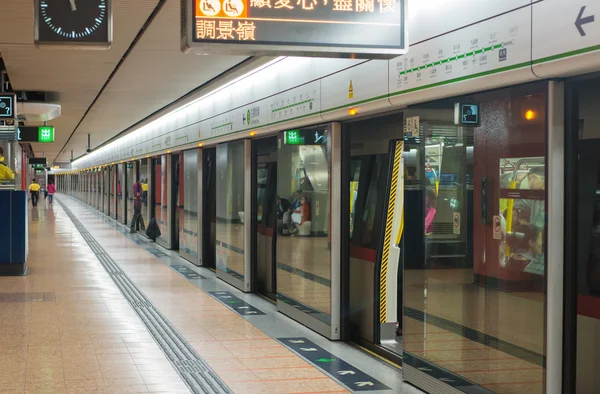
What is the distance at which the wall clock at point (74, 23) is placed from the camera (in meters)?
4.52

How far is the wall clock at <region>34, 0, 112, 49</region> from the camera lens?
14.8 ft

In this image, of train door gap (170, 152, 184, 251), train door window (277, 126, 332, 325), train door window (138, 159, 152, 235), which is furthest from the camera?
train door window (138, 159, 152, 235)

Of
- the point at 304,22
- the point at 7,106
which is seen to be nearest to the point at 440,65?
the point at 304,22

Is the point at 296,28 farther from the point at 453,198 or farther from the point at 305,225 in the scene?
the point at 305,225

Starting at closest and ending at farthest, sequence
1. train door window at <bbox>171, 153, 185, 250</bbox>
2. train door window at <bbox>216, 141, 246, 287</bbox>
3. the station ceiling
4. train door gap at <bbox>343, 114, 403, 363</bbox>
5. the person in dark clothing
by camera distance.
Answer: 1. the station ceiling
2. train door gap at <bbox>343, 114, 403, 363</bbox>
3. the person in dark clothing
4. train door window at <bbox>216, 141, 246, 287</bbox>
5. train door window at <bbox>171, 153, 185, 250</bbox>

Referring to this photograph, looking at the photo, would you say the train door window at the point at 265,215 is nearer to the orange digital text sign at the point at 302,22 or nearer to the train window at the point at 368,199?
the train window at the point at 368,199

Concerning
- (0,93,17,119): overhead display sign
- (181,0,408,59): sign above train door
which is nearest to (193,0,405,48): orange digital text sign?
(181,0,408,59): sign above train door

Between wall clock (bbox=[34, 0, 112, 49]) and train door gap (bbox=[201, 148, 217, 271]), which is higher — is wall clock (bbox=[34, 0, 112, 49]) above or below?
above

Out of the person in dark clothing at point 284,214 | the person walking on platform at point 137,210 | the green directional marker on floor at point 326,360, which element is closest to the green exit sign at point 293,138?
the person in dark clothing at point 284,214

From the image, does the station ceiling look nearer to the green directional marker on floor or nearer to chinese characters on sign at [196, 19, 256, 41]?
chinese characters on sign at [196, 19, 256, 41]

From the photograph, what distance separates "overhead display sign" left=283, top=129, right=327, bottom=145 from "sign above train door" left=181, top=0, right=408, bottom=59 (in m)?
2.90

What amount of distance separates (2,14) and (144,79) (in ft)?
12.0

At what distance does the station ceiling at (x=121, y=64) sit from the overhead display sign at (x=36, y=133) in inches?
53.7

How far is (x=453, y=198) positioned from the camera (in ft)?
15.5
